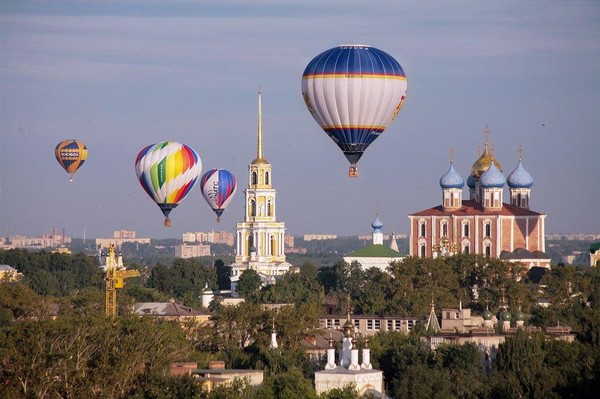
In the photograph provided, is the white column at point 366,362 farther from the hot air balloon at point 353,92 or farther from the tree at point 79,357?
the hot air balloon at point 353,92

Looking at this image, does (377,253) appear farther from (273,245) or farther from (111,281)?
(111,281)

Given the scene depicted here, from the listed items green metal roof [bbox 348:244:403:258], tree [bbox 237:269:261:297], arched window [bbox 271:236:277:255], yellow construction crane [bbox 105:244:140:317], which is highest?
arched window [bbox 271:236:277:255]

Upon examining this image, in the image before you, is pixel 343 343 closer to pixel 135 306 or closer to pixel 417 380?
pixel 417 380

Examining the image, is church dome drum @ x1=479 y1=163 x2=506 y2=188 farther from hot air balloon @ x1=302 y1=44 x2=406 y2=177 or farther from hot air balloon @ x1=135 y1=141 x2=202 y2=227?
hot air balloon @ x1=302 y1=44 x2=406 y2=177

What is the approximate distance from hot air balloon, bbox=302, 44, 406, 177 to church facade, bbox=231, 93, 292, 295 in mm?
52625

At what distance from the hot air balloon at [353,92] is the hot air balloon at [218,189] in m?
35.1

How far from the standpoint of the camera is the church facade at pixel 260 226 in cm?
11431

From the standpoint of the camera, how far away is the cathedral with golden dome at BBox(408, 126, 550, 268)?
355ft

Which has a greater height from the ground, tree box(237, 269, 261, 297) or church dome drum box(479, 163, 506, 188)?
church dome drum box(479, 163, 506, 188)

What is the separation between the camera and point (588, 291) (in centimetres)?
9262

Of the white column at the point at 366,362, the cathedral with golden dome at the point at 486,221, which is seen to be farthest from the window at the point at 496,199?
the white column at the point at 366,362

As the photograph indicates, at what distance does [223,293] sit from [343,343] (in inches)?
2229

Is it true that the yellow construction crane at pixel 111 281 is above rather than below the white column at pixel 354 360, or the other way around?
above

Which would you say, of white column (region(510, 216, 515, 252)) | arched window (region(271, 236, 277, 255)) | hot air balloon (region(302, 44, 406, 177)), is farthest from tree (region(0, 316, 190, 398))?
arched window (region(271, 236, 277, 255))
